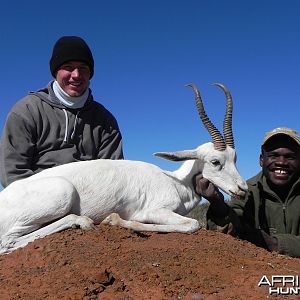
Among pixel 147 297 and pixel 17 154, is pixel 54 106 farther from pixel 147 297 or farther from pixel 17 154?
pixel 147 297

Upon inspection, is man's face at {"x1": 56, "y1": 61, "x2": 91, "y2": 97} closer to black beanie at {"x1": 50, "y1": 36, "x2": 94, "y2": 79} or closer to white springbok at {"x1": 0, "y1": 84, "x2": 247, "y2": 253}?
black beanie at {"x1": 50, "y1": 36, "x2": 94, "y2": 79}

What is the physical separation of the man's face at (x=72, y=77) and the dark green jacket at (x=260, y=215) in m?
2.81

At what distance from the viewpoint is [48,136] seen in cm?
736

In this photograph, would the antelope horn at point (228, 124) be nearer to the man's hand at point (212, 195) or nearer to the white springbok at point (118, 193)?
the white springbok at point (118, 193)

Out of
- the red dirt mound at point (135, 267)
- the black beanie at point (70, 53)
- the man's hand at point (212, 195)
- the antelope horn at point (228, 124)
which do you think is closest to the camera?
the red dirt mound at point (135, 267)

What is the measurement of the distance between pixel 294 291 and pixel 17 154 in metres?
4.44

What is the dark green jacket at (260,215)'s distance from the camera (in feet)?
21.8

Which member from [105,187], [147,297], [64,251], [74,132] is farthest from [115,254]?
[74,132]

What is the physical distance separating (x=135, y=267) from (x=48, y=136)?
135 inches

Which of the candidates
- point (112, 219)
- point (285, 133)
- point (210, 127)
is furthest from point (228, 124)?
point (112, 219)

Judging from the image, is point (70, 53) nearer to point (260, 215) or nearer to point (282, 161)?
point (282, 161)

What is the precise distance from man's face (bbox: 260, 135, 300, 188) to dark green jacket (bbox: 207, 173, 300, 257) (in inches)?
6.6

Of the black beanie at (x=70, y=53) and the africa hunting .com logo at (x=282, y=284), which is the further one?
the black beanie at (x=70, y=53)

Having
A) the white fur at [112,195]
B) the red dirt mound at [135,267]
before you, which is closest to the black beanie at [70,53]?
the white fur at [112,195]
